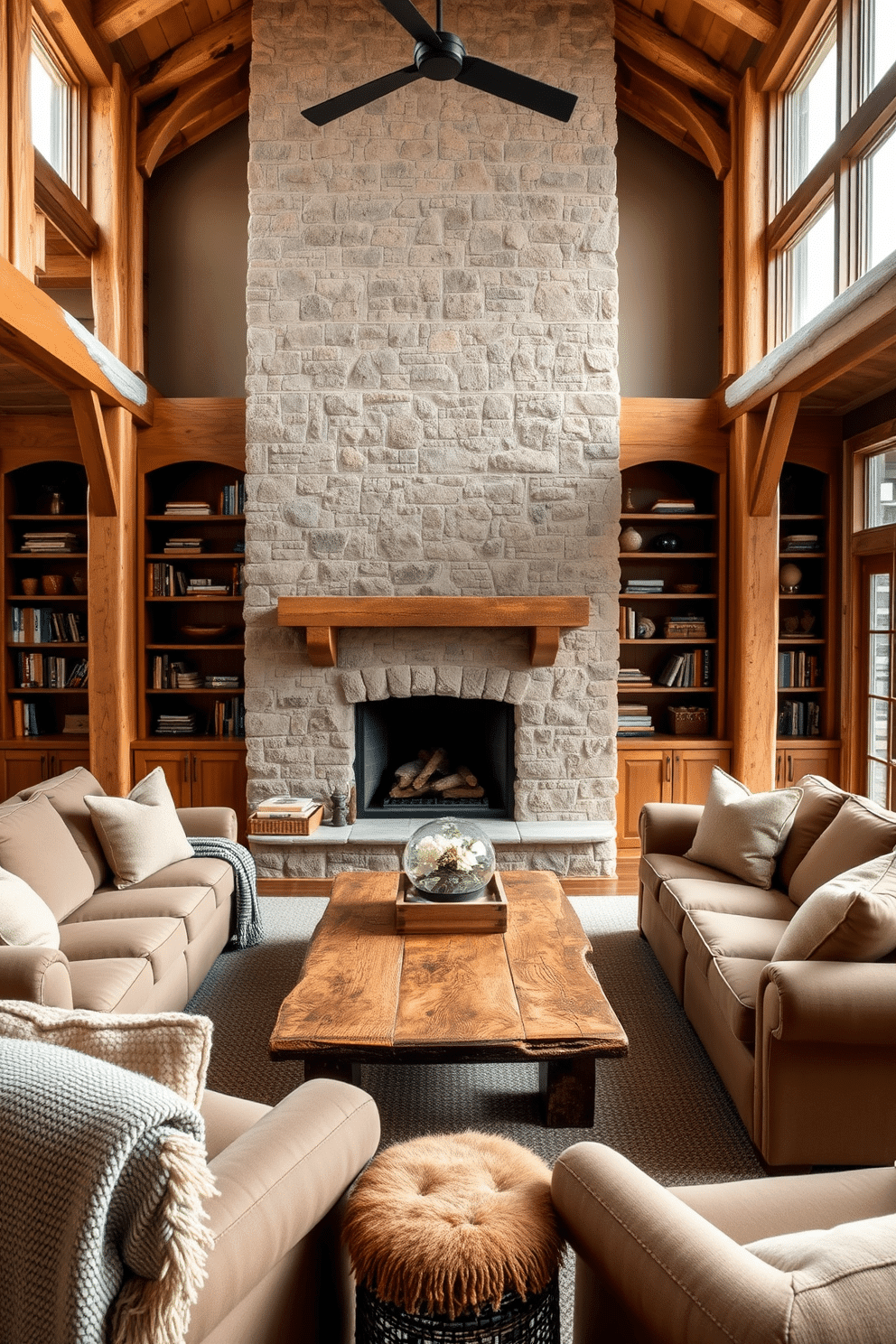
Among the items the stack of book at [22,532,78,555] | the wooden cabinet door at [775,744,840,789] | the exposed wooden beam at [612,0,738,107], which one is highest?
the exposed wooden beam at [612,0,738,107]

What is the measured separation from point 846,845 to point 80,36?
17.7 feet

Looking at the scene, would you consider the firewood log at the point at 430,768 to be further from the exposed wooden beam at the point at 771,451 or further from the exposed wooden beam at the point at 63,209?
the exposed wooden beam at the point at 63,209

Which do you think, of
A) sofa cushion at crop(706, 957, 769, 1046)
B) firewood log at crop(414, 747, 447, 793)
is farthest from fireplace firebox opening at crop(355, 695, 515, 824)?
sofa cushion at crop(706, 957, 769, 1046)

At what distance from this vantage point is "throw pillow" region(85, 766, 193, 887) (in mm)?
3566

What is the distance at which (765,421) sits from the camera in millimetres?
5035

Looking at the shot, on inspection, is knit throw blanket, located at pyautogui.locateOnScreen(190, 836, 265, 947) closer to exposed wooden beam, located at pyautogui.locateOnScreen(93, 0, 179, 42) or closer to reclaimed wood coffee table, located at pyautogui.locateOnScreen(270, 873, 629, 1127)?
reclaimed wood coffee table, located at pyautogui.locateOnScreen(270, 873, 629, 1127)

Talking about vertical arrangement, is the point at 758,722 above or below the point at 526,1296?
above

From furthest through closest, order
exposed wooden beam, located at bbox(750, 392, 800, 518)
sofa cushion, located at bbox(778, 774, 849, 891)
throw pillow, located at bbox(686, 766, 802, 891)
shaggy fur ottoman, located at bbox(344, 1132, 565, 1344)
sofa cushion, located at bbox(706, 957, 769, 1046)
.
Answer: exposed wooden beam, located at bbox(750, 392, 800, 518) < throw pillow, located at bbox(686, 766, 802, 891) < sofa cushion, located at bbox(778, 774, 849, 891) < sofa cushion, located at bbox(706, 957, 769, 1046) < shaggy fur ottoman, located at bbox(344, 1132, 565, 1344)

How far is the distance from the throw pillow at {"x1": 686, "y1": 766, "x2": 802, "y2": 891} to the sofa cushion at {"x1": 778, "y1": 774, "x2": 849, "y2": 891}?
1.1 inches

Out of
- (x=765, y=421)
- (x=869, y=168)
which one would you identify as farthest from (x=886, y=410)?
(x=869, y=168)

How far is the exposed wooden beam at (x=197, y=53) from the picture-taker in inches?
218

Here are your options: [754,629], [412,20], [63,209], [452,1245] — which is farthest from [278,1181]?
[63,209]

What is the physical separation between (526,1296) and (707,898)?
2.09 metres

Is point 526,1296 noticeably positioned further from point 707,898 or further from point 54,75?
point 54,75
